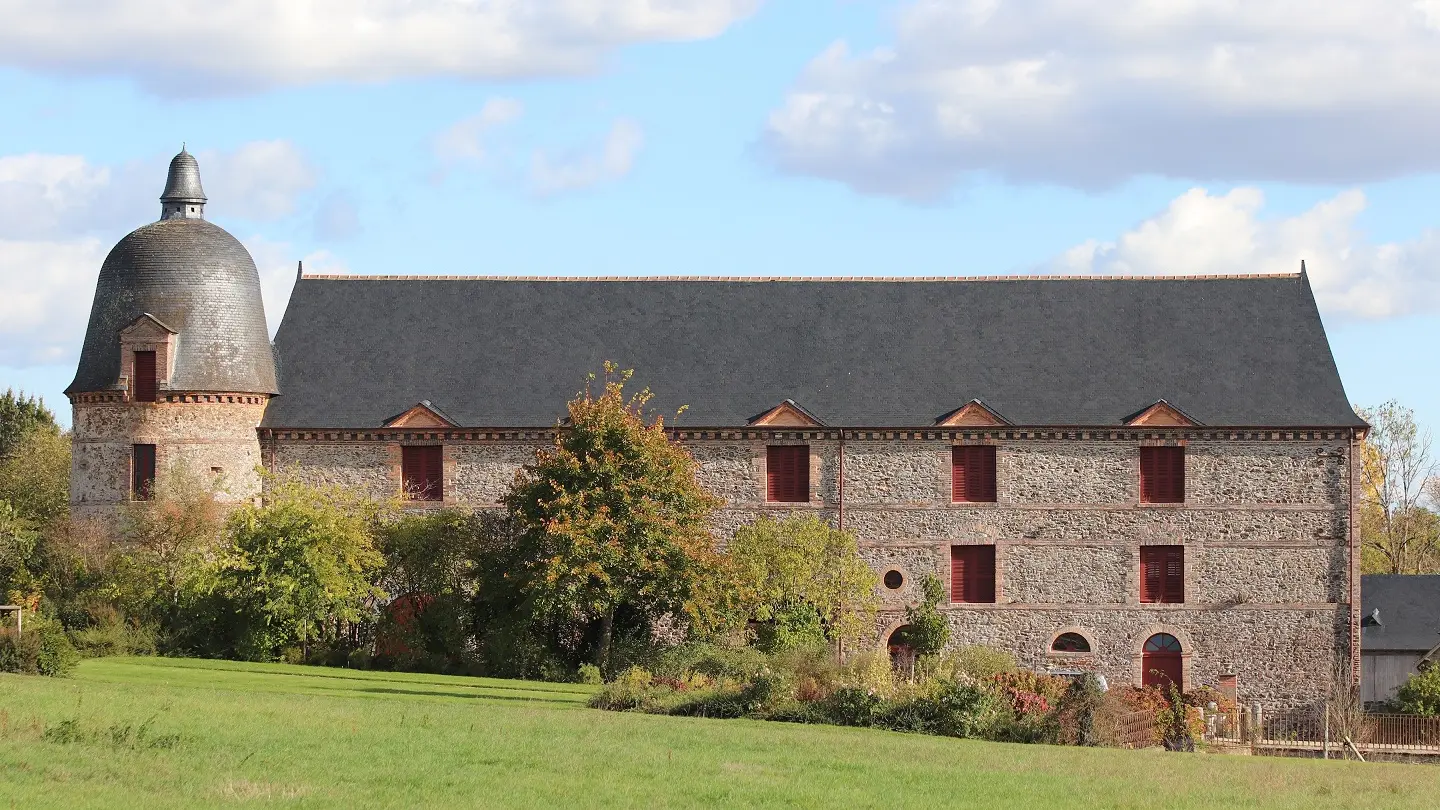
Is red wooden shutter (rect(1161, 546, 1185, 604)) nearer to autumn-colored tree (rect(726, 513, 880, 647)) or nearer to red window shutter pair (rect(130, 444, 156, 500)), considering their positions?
autumn-colored tree (rect(726, 513, 880, 647))

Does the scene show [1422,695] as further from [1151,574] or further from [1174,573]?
[1151,574]

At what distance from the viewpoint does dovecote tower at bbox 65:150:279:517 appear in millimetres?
39469

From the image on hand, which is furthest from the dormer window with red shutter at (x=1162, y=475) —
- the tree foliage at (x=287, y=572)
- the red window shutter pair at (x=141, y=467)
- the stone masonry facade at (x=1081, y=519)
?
the red window shutter pair at (x=141, y=467)

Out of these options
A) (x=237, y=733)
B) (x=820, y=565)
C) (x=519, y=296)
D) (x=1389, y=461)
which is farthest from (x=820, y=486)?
(x=1389, y=461)

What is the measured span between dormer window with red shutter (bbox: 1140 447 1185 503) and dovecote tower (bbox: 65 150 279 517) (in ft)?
62.4

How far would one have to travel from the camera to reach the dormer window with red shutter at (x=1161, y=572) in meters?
40.2

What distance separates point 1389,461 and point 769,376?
103ft

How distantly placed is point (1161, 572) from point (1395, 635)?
8.34 metres

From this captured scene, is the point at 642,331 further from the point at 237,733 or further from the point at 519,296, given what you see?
the point at 237,733

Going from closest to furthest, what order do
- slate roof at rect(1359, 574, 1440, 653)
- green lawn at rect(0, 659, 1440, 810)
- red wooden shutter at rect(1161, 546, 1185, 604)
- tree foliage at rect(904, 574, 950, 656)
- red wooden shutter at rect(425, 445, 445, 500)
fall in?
green lawn at rect(0, 659, 1440, 810), tree foliage at rect(904, 574, 950, 656), red wooden shutter at rect(1161, 546, 1185, 604), red wooden shutter at rect(425, 445, 445, 500), slate roof at rect(1359, 574, 1440, 653)

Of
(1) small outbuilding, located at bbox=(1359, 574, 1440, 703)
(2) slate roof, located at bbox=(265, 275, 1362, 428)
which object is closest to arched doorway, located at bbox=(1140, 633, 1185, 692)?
(2) slate roof, located at bbox=(265, 275, 1362, 428)

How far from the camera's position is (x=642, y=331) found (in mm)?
43219

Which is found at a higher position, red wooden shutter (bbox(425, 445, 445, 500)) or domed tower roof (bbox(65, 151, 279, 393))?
domed tower roof (bbox(65, 151, 279, 393))

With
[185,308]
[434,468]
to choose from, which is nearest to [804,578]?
[434,468]
